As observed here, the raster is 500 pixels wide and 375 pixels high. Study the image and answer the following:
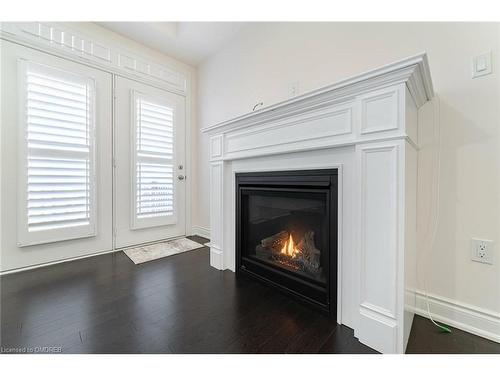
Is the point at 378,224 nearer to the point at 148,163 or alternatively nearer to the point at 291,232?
the point at 291,232

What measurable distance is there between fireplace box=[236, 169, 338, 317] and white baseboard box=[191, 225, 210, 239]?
1.30 m

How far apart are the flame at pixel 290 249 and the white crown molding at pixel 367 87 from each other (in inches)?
35.4

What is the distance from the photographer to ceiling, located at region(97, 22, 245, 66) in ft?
8.20

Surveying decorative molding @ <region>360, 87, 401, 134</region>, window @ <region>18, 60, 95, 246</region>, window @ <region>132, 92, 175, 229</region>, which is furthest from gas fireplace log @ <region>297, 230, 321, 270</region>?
window @ <region>18, 60, 95, 246</region>

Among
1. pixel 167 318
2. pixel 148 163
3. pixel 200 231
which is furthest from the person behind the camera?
pixel 200 231

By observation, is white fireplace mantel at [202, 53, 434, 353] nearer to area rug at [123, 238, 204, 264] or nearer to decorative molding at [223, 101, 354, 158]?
decorative molding at [223, 101, 354, 158]

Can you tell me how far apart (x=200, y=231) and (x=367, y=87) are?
9.11 ft

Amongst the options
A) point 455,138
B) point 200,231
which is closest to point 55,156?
point 200,231

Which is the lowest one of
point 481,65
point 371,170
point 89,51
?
point 371,170

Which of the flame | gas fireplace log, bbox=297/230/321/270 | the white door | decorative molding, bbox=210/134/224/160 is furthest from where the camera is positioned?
the white door

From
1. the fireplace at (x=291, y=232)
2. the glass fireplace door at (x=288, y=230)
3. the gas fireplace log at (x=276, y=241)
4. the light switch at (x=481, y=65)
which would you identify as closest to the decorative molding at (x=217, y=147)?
the fireplace at (x=291, y=232)

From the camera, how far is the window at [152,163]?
2775 mm

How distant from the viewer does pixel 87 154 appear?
7.91 feet

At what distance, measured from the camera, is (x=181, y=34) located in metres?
2.68
